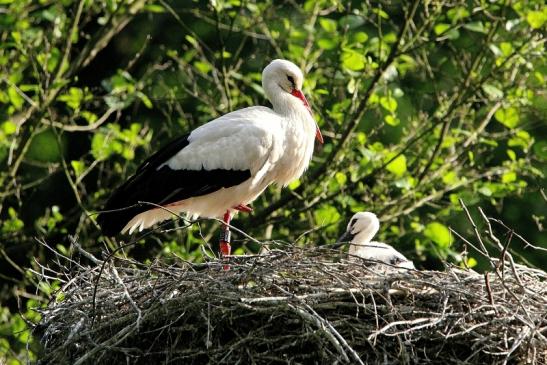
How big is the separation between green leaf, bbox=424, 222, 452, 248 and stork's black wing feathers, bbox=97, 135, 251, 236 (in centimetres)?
160

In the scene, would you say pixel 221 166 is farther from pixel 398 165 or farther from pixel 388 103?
pixel 388 103

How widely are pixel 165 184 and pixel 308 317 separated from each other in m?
2.39

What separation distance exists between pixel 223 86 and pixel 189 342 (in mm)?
3966

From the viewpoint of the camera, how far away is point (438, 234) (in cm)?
900

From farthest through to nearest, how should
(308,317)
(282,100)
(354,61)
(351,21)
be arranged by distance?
(351,21) → (354,61) → (282,100) → (308,317)

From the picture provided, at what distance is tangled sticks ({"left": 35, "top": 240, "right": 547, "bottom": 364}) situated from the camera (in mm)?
5754

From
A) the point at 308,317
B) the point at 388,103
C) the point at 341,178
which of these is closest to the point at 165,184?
the point at 341,178

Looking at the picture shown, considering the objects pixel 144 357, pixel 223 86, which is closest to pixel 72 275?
pixel 144 357

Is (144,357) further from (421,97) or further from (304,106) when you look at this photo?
(421,97)

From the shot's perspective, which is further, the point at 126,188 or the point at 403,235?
the point at 403,235

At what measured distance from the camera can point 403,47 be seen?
9242mm

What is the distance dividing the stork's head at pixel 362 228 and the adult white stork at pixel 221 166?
0.47 metres

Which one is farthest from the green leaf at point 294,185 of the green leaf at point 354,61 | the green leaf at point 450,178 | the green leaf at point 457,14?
the green leaf at point 457,14

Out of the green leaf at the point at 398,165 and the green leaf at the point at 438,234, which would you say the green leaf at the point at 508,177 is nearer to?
the green leaf at the point at 438,234
